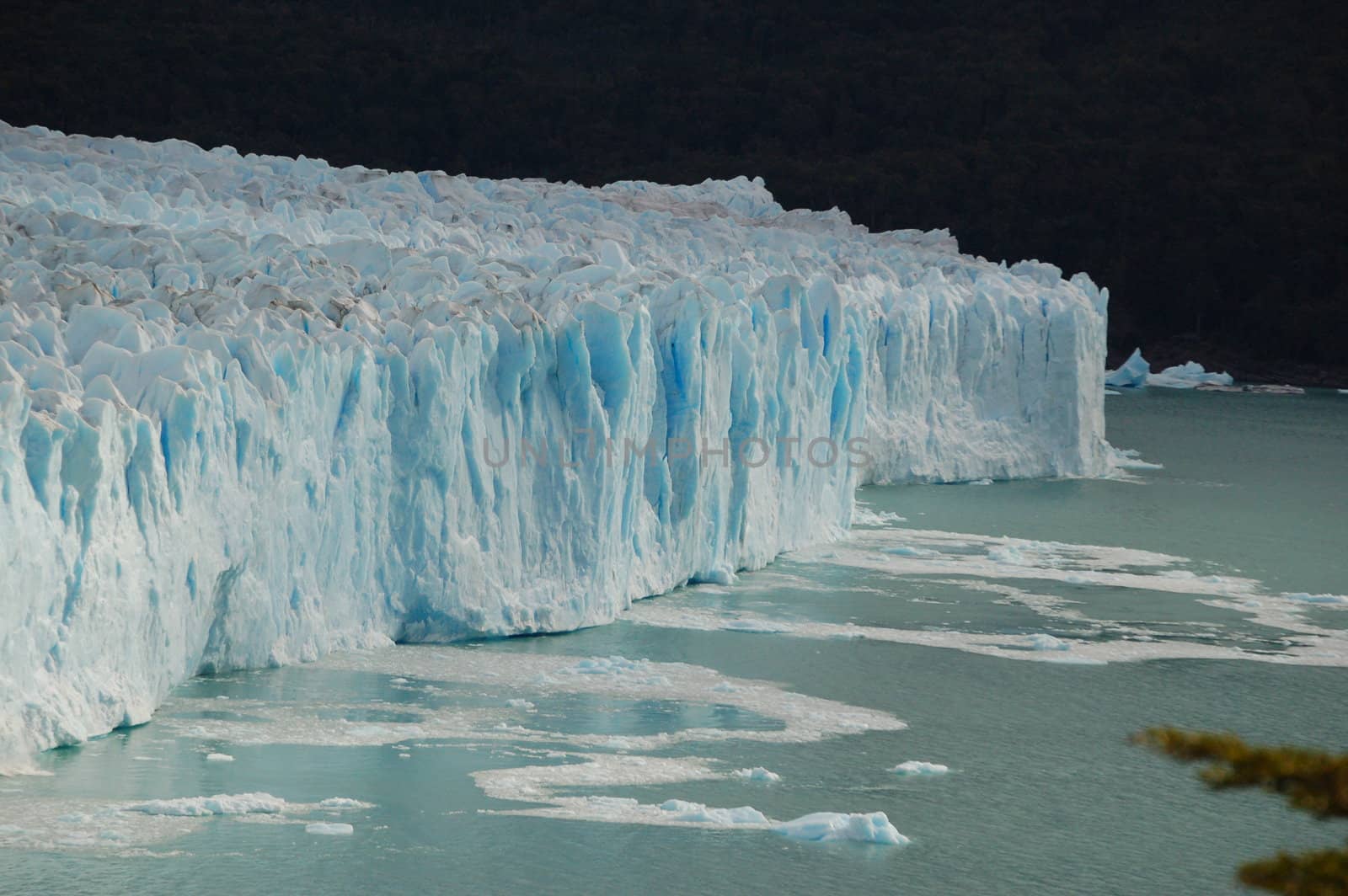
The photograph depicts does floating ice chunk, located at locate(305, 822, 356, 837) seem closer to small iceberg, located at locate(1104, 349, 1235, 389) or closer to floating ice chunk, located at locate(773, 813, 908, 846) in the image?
floating ice chunk, located at locate(773, 813, 908, 846)

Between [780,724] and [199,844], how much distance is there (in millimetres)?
3132

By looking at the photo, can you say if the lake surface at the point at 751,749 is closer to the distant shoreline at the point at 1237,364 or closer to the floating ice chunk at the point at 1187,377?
the floating ice chunk at the point at 1187,377

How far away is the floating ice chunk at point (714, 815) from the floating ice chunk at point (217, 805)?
146cm

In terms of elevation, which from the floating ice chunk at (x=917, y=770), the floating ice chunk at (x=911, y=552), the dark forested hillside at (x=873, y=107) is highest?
the dark forested hillside at (x=873, y=107)

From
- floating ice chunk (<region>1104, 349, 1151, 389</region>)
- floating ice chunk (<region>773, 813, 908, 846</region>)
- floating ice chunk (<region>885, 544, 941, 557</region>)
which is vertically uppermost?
floating ice chunk (<region>1104, 349, 1151, 389</region>)

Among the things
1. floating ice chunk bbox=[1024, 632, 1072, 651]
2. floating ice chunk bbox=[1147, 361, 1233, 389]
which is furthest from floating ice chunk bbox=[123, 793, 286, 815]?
floating ice chunk bbox=[1147, 361, 1233, 389]

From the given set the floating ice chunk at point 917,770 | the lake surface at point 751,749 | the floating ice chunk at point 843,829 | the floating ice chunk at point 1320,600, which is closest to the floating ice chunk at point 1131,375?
the lake surface at point 751,749

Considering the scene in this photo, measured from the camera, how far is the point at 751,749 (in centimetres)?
841

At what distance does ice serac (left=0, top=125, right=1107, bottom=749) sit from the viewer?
7.59 meters

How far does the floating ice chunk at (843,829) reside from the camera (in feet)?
23.6

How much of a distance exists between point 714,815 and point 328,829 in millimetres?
1451

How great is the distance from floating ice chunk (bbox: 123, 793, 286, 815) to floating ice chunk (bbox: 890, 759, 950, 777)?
2.65 m

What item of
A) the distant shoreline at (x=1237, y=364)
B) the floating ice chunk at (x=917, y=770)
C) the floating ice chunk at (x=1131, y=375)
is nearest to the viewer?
the floating ice chunk at (x=917, y=770)

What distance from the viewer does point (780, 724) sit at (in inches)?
351
